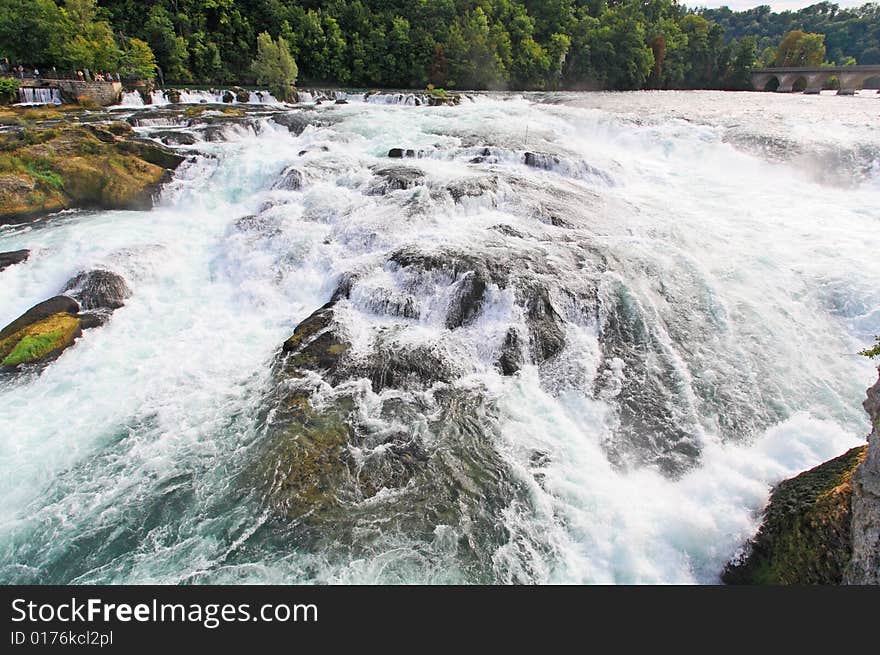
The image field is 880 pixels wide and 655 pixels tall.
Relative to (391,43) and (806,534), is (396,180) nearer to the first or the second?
(806,534)

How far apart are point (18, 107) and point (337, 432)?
2966cm

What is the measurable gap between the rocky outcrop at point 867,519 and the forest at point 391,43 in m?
39.4

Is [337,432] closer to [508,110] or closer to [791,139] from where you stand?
[791,139]

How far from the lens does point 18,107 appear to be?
2325 centimetres

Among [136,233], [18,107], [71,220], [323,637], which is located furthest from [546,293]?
[18,107]

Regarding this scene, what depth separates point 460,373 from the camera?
816 centimetres

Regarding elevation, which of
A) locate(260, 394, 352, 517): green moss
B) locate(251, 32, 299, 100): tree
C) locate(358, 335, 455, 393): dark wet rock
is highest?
locate(251, 32, 299, 100): tree

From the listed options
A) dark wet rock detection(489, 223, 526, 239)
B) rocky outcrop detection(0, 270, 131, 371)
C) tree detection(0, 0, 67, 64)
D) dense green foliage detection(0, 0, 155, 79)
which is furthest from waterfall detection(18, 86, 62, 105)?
dark wet rock detection(489, 223, 526, 239)

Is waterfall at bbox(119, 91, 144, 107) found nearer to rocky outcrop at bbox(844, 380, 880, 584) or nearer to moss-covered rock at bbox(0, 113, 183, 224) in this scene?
moss-covered rock at bbox(0, 113, 183, 224)

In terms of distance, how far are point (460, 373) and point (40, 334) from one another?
8.33m

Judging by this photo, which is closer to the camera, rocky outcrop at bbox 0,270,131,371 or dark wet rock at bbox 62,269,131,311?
rocky outcrop at bbox 0,270,131,371

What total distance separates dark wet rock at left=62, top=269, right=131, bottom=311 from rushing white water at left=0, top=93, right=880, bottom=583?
45 cm

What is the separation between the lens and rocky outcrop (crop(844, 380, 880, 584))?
3.56 meters

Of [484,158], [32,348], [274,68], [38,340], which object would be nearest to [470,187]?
[484,158]
